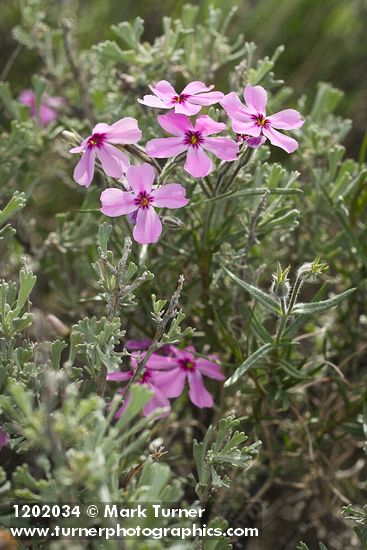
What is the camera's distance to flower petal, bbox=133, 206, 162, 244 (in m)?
1.00

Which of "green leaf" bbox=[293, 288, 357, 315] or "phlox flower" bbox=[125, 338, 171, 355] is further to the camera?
"phlox flower" bbox=[125, 338, 171, 355]

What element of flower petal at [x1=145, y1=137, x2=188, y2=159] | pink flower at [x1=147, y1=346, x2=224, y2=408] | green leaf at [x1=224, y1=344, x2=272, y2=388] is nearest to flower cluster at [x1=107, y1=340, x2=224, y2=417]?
pink flower at [x1=147, y1=346, x2=224, y2=408]

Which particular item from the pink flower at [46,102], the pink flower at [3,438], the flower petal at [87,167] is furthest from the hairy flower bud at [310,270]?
the pink flower at [46,102]

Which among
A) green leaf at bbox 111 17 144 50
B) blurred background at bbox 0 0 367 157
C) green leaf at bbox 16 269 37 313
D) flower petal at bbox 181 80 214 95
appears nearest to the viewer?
green leaf at bbox 16 269 37 313

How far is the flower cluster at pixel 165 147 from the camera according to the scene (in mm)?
1005

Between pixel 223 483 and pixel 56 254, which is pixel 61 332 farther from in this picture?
pixel 223 483

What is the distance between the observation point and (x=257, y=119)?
40.9 inches

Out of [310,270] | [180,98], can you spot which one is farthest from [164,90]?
[310,270]

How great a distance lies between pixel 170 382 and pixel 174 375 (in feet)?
0.05

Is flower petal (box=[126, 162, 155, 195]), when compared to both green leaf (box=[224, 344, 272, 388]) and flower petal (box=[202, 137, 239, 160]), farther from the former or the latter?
green leaf (box=[224, 344, 272, 388])

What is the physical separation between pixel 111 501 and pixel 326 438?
2.24ft

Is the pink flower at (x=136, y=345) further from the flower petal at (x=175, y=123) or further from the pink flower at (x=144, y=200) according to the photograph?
the flower petal at (x=175, y=123)

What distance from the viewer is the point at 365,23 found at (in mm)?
2318

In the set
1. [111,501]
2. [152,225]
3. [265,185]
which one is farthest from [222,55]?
[111,501]
